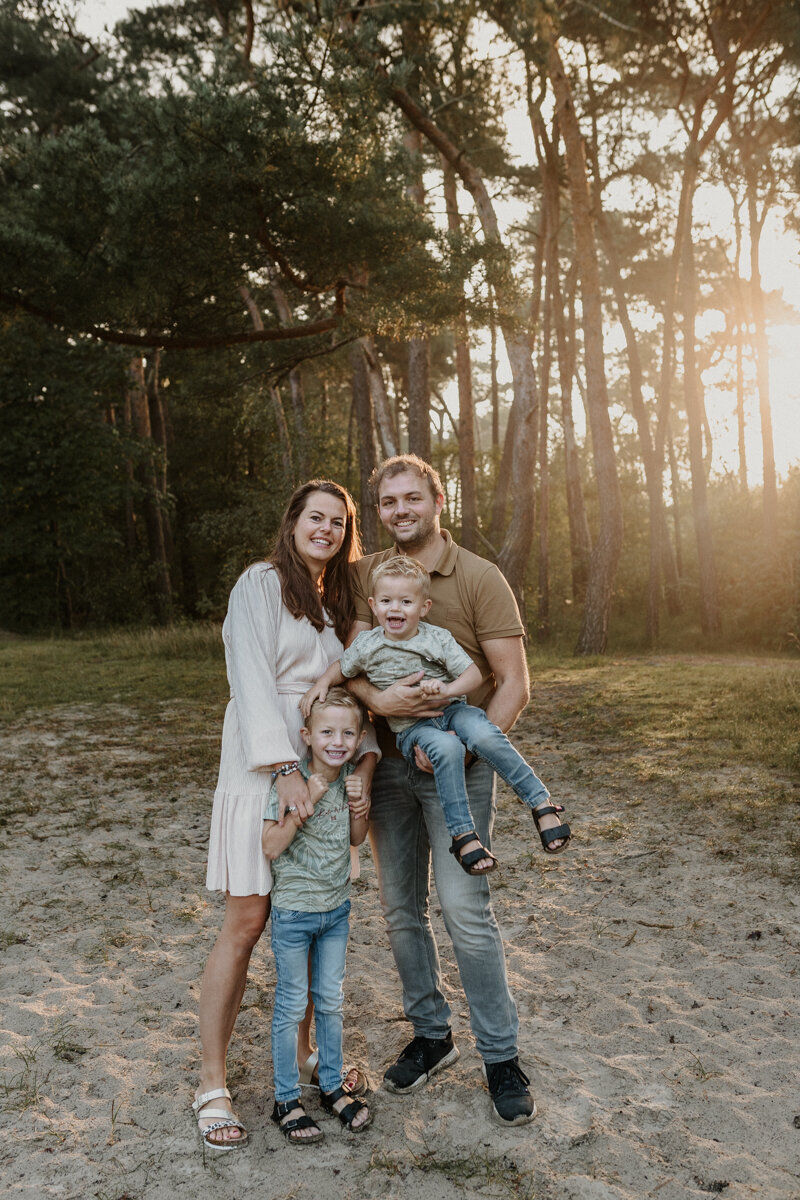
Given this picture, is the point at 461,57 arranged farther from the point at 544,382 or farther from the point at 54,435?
the point at 54,435

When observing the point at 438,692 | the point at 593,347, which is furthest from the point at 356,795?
the point at 593,347

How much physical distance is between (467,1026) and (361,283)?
8.78 metres

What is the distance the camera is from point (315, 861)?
9.86 ft

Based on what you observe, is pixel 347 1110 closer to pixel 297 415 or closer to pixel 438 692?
pixel 438 692

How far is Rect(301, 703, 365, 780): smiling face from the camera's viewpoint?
293 cm

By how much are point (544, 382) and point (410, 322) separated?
9.67 metres

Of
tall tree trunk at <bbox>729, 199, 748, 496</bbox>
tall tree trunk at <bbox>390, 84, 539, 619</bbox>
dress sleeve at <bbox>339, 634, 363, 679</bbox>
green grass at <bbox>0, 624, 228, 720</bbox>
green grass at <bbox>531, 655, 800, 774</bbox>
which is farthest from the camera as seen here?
tall tree trunk at <bbox>729, 199, 748, 496</bbox>

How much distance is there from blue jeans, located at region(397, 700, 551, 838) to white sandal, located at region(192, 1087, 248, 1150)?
1217 mm

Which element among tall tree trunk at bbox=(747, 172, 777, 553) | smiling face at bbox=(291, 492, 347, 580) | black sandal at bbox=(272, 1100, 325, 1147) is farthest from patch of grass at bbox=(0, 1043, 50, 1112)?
tall tree trunk at bbox=(747, 172, 777, 553)

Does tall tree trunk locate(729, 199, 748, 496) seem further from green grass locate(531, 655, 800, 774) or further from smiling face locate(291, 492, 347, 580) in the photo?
smiling face locate(291, 492, 347, 580)

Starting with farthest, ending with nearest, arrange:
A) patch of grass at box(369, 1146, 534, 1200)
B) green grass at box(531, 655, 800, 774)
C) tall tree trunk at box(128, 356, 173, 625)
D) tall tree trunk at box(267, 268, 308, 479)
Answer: tall tree trunk at box(128, 356, 173, 625)
tall tree trunk at box(267, 268, 308, 479)
green grass at box(531, 655, 800, 774)
patch of grass at box(369, 1146, 534, 1200)

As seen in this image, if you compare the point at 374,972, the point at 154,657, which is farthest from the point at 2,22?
the point at 374,972

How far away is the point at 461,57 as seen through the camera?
48.2 feet

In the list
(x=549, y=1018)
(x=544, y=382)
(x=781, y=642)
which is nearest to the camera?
(x=549, y=1018)
